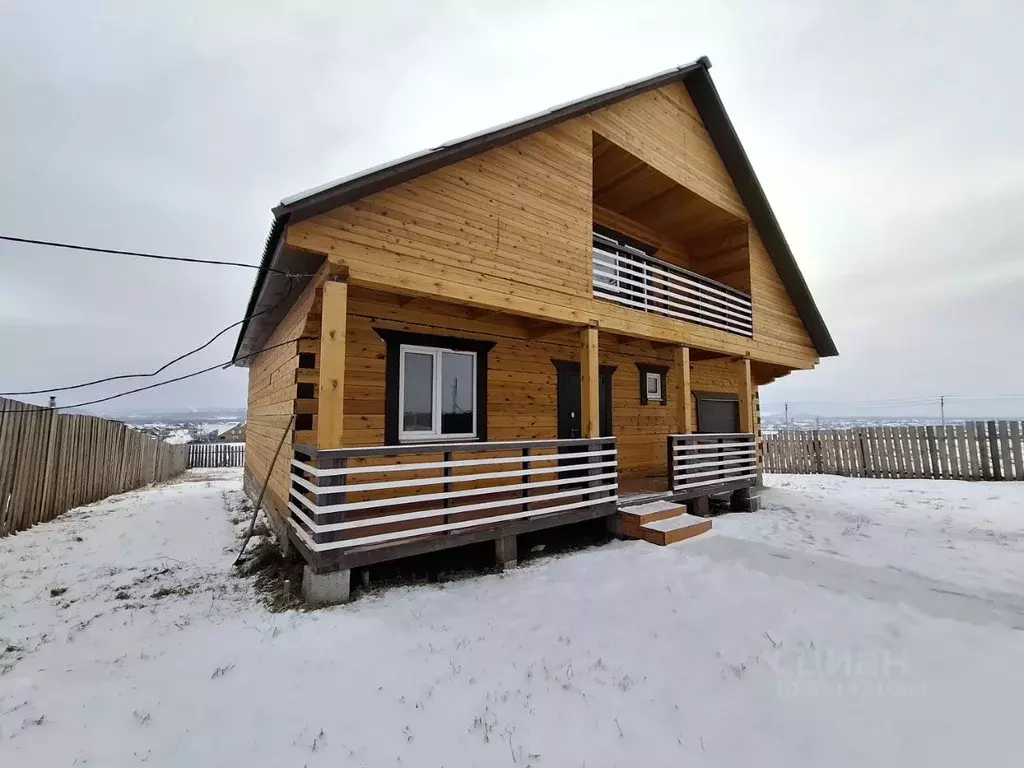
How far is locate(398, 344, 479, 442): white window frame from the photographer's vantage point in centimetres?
709

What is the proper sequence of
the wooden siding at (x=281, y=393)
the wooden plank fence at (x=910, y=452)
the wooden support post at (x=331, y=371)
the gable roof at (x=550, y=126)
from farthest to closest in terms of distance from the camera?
the wooden plank fence at (x=910, y=452) → the wooden siding at (x=281, y=393) → the gable roof at (x=550, y=126) → the wooden support post at (x=331, y=371)

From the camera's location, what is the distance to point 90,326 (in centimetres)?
8075

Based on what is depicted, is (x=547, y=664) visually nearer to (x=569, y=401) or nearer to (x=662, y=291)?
(x=569, y=401)

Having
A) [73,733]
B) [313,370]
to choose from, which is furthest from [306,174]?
[73,733]

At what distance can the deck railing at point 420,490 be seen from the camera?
488 centimetres

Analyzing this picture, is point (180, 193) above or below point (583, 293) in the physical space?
above

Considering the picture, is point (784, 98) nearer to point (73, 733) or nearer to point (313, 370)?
point (313, 370)

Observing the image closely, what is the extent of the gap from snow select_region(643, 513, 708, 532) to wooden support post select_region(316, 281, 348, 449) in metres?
5.16

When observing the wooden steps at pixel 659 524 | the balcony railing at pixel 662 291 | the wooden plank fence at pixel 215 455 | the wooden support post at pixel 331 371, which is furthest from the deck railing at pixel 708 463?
the wooden plank fence at pixel 215 455

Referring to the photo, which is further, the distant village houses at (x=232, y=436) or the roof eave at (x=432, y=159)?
the distant village houses at (x=232, y=436)

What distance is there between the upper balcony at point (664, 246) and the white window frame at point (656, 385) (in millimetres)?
1878

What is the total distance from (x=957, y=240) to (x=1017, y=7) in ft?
79.5

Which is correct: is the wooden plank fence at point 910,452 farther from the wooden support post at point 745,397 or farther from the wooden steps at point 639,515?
the wooden steps at point 639,515

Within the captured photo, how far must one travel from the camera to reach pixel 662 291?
923cm
